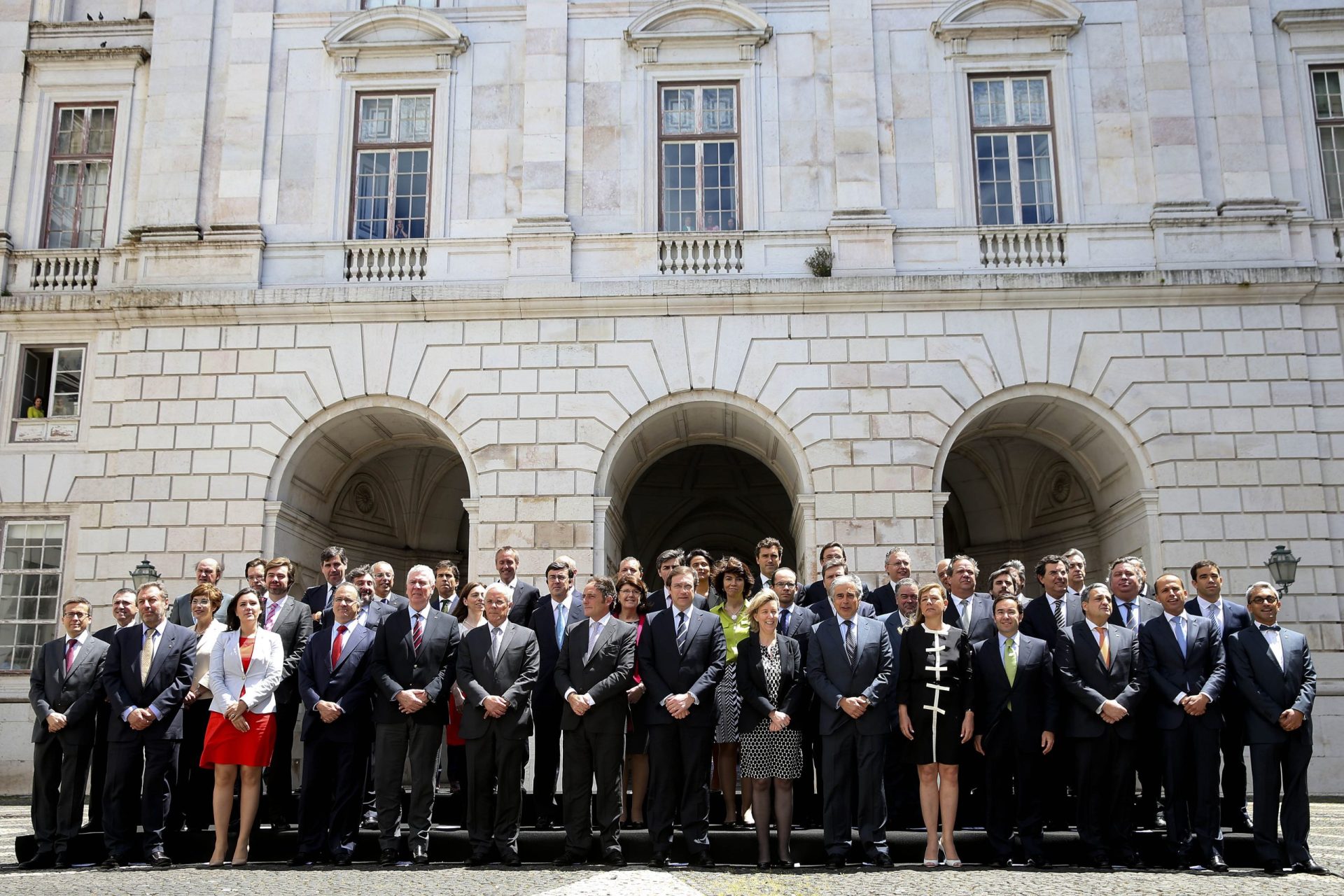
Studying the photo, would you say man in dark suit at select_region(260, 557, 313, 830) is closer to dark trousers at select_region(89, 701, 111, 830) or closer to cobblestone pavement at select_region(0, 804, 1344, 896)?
cobblestone pavement at select_region(0, 804, 1344, 896)

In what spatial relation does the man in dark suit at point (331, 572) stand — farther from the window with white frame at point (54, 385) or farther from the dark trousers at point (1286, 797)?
the window with white frame at point (54, 385)

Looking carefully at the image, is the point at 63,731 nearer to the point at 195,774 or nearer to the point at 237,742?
the point at 195,774

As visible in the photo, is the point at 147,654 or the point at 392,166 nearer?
the point at 147,654

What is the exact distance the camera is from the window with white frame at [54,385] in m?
16.3

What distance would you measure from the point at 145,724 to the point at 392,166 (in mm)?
10187

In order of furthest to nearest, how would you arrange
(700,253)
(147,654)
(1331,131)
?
(1331,131) → (700,253) → (147,654)

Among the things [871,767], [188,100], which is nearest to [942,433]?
[871,767]

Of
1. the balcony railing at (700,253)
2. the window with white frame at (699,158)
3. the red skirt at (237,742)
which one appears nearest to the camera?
the red skirt at (237,742)

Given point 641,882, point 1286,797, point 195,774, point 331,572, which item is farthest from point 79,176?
point 1286,797

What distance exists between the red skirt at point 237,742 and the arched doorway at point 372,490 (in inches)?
278

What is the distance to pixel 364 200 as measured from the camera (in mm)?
16531

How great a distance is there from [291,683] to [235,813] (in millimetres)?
1320

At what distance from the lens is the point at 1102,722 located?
26.8 ft

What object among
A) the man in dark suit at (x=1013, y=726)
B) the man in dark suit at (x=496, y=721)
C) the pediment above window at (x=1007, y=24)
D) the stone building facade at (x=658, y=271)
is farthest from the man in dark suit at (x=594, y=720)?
the pediment above window at (x=1007, y=24)
